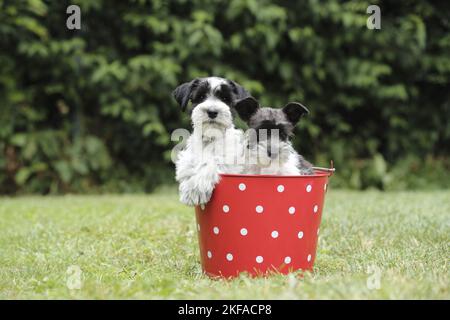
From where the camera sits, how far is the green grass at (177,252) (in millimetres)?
3367

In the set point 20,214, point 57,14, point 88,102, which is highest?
point 57,14

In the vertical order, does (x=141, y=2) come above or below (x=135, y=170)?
above

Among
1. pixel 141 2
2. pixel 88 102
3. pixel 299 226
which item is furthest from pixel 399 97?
pixel 299 226

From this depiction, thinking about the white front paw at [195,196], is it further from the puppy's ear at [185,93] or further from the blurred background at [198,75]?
the blurred background at [198,75]

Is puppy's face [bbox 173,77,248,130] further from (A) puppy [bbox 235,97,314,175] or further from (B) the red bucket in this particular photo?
(B) the red bucket

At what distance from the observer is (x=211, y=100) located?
4.08 m

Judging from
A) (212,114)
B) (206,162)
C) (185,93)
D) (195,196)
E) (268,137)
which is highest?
(185,93)

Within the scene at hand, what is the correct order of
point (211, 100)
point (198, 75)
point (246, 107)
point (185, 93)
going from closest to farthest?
1. point (246, 107)
2. point (211, 100)
3. point (185, 93)
4. point (198, 75)

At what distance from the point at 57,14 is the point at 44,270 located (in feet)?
22.5

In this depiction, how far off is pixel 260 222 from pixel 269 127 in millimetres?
600

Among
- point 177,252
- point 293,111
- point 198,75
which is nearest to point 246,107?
point 293,111

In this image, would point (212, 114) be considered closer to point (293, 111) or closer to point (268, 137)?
point (268, 137)

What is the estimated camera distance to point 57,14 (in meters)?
10.2
